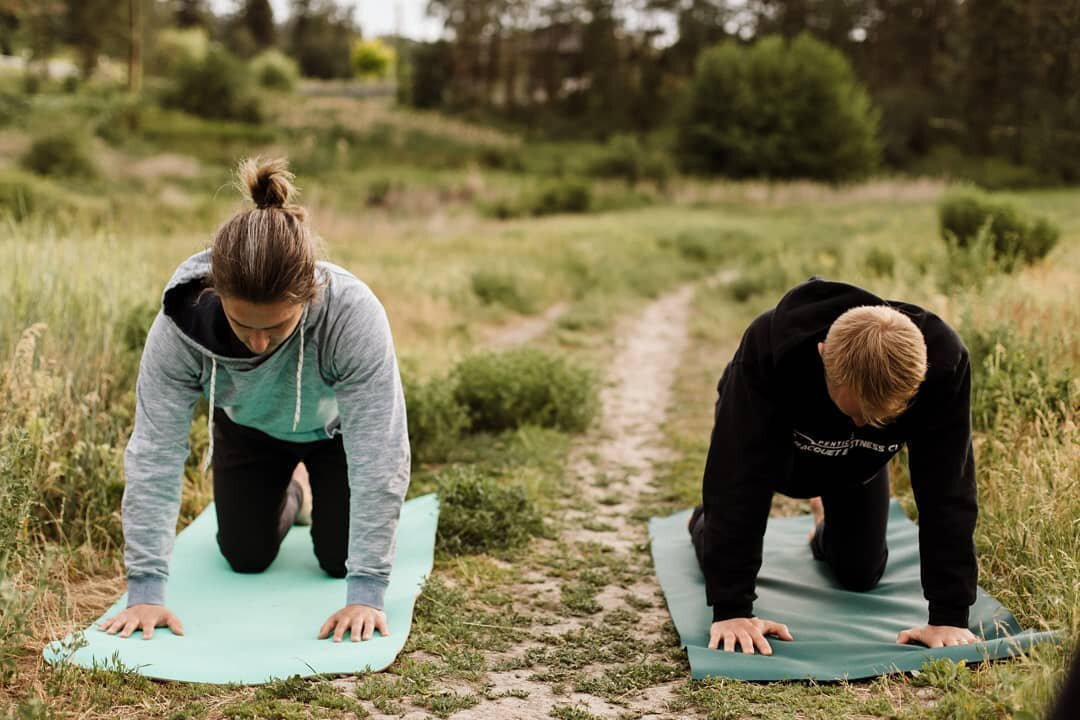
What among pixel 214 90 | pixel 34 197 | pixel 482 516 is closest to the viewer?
pixel 482 516

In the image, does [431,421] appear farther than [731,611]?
Yes

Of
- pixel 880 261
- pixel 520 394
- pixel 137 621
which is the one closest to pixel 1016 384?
pixel 520 394

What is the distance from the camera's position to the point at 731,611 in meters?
3.21

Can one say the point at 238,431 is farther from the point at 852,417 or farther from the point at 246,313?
the point at 852,417

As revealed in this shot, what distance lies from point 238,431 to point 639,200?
21.4m

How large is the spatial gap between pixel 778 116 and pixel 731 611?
1239 inches

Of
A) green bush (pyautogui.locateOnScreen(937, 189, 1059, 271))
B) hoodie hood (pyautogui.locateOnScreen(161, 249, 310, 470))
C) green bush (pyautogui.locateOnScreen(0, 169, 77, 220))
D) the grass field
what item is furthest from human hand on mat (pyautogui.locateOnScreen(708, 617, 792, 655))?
green bush (pyautogui.locateOnScreen(0, 169, 77, 220))

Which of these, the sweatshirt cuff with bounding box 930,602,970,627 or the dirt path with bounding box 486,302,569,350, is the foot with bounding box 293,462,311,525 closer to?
the sweatshirt cuff with bounding box 930,602,970,627

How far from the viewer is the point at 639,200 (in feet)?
80.0

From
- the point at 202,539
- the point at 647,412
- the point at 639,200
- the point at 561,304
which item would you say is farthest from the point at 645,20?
the point at 202,539

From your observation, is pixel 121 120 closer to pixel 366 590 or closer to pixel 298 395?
pixel 298 395

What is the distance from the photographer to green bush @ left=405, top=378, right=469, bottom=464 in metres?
5.54

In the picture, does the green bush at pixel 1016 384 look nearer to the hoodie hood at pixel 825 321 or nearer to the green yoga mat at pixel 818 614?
the green yoga mat at pixel 818 614

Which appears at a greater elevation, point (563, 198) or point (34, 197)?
Result: point (563, 198)
